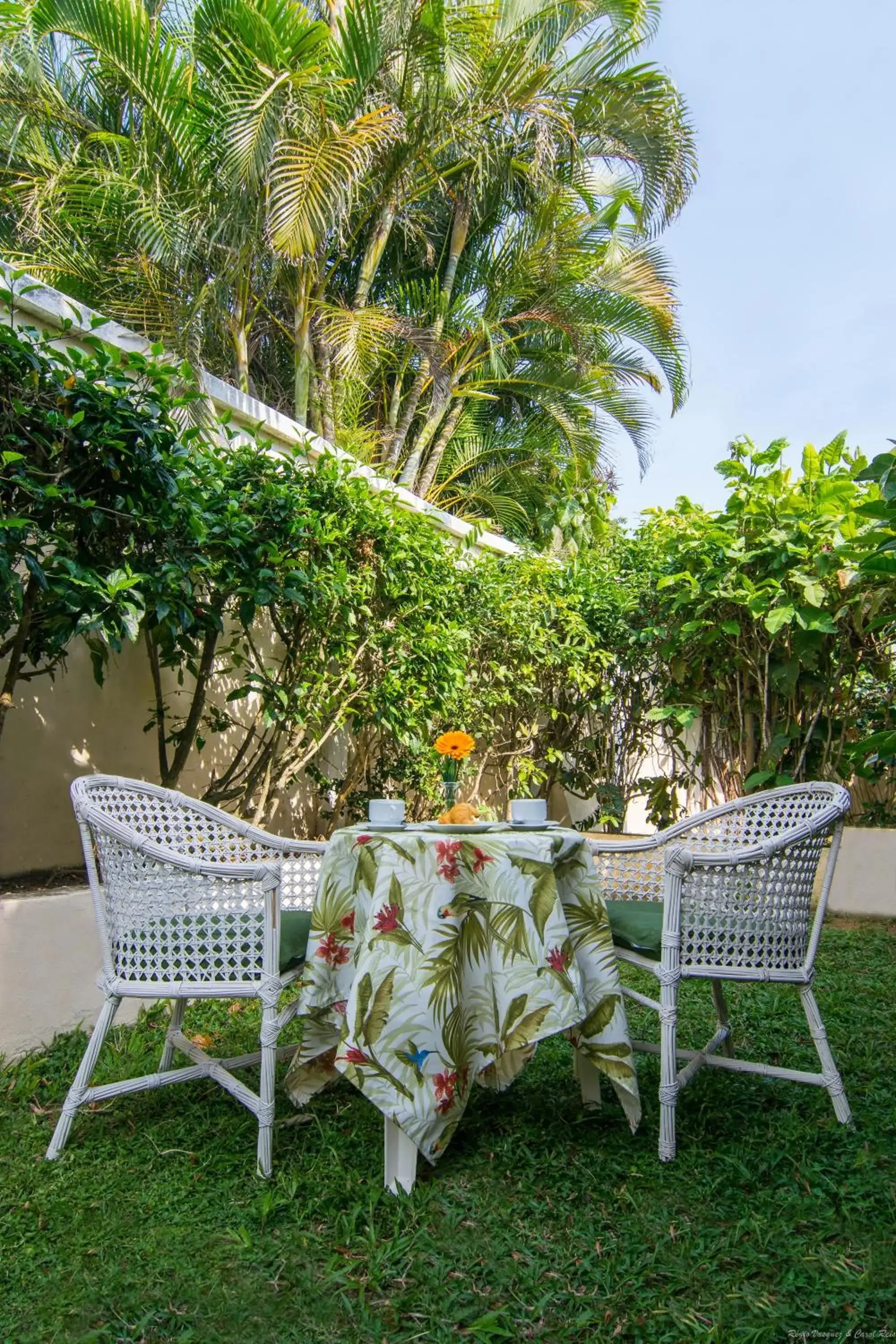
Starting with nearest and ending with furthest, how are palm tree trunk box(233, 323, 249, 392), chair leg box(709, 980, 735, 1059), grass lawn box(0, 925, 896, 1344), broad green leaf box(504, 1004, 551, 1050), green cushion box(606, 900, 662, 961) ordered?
1. grass lawn box(0, 925, 896, 1344)
2. broad green leaf box(504, 1004, 551, 1050)
3. green cushion box(606, 900, 662, 961)
4. chair leg box(709, 980, 735, 1059)
5. palm tree trunk box(233, 323, 249, 392)

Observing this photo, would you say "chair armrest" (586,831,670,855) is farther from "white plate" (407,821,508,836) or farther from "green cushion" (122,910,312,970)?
"green cushion" (122,910,312,970)

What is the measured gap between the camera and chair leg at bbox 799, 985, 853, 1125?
2459 millimetres

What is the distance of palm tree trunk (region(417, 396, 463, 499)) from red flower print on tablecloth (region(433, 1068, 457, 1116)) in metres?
9.74

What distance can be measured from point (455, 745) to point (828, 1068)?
1313 mm

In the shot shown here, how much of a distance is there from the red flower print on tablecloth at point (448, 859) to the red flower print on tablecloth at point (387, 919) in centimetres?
14

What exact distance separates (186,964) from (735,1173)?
56.4 inches

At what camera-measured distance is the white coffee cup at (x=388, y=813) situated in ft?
8.27

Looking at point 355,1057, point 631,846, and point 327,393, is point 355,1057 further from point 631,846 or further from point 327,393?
point 327,393

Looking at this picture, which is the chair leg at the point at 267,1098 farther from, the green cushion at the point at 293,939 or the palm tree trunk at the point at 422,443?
the palm tree trunk at the point at 422,443

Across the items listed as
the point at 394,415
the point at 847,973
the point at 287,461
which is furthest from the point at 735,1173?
the point at 394,415

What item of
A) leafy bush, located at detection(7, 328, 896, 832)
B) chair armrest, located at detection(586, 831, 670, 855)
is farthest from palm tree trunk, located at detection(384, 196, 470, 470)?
chair armrest, located at detection(586, 831, 670, 855)

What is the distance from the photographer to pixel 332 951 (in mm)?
Answer: 2436

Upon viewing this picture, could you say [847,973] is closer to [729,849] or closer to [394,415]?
[729,849]

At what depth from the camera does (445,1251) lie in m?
1.90
